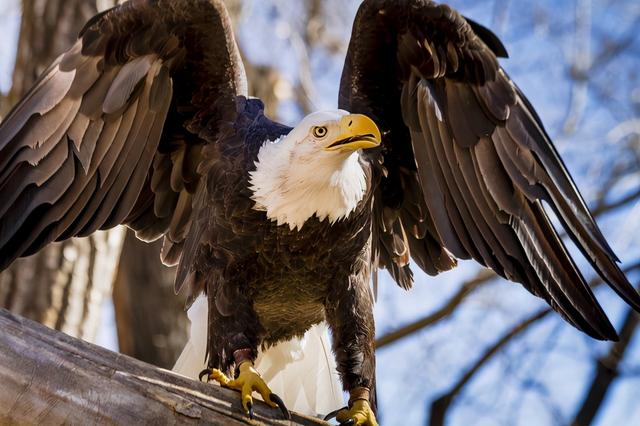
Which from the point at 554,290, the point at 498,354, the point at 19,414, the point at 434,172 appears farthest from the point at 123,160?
the point at 498,354

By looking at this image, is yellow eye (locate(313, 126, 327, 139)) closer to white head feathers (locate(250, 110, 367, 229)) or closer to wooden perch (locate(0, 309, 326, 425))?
white head feathers (locate(250, 110, 367, 229))

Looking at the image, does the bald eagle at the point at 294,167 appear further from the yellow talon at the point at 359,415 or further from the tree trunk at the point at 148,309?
the tree trunk at the point at 148,309

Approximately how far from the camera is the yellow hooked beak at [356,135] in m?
3.36

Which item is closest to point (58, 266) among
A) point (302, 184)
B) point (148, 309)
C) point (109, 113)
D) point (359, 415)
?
point (148, 309)

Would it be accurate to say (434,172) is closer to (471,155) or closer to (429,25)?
(471,155)

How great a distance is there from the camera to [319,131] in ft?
11.4

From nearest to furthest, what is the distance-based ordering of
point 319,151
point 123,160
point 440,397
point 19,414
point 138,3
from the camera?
1. point 19,414
2. point 319,151
3. point 138,3
4. point 123,160
5. point 440,397

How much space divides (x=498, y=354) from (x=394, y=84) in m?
2.17

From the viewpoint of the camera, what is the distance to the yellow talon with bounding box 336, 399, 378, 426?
3.47m

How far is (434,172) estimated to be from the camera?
3939 mm

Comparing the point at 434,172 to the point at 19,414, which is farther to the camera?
the point at 434,172

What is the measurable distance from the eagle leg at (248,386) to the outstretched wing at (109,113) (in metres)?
0.86

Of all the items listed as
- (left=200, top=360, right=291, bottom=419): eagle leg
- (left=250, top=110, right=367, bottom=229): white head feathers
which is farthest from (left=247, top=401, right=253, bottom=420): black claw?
(left=250, top=110, right=367, bottom=229): white head feathers

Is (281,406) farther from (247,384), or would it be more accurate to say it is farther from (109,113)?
(109,113)
